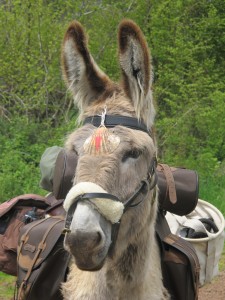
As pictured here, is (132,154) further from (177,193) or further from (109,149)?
(177,193)

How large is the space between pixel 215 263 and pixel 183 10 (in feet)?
30.9

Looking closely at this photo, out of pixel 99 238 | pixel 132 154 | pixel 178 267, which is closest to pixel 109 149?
pixel 132 154

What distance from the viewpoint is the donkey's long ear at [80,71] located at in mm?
2740

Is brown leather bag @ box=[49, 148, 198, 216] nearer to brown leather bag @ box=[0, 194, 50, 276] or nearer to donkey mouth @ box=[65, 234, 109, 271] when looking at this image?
brown leather bag @ box=[0, 194, 50, 276]

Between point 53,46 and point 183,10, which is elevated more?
point 183,10

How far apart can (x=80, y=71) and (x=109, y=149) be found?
1.96 feet

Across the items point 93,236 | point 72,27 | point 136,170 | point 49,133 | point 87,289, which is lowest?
point 49,133

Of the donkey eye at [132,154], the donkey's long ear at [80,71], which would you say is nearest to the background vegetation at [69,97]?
the donkey's long ear at [80,71]

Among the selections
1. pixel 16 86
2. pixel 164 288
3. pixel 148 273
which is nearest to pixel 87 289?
pixel 148 273

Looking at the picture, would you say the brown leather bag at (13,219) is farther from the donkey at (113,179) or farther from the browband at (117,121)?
the browband at (117,121)

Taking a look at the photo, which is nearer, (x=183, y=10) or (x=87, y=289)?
(x=87, y=289)

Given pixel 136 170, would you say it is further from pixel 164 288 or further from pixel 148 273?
pixel 164 288

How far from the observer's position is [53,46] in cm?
928

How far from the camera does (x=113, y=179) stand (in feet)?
7.79
